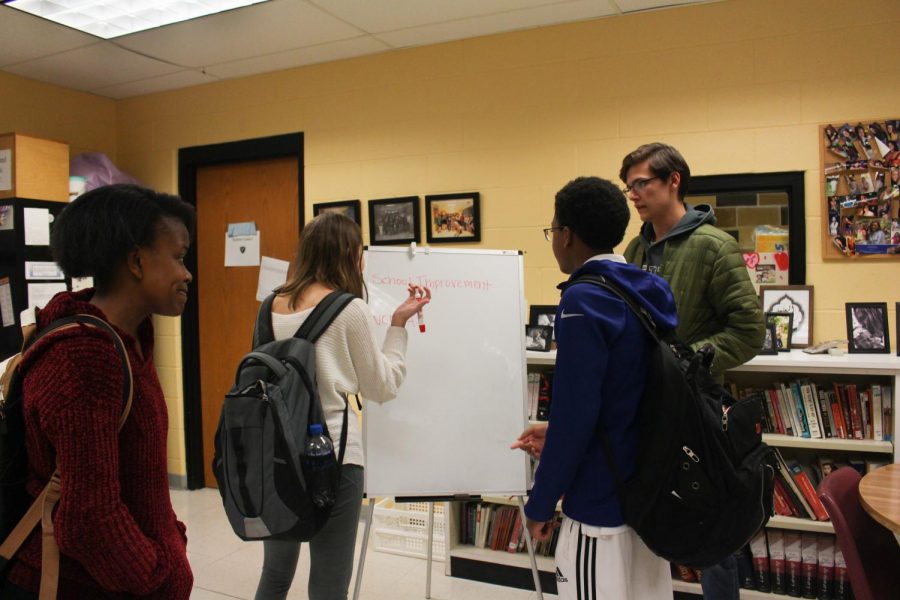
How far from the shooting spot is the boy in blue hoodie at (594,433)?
1300 millimetres

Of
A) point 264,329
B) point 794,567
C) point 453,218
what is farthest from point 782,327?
point 264,329

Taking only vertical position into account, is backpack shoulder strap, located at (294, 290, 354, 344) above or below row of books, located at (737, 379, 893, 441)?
above

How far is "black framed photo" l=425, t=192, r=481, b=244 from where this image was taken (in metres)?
3.30

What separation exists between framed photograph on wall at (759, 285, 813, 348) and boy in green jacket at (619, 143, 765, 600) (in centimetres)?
84

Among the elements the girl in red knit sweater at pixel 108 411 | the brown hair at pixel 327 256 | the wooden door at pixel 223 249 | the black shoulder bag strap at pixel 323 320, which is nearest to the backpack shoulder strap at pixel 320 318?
the black shoulder bag strap at pixel 323 320

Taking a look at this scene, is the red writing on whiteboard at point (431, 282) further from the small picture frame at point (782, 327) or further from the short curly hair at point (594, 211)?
the small picture frame at point (782, 327)

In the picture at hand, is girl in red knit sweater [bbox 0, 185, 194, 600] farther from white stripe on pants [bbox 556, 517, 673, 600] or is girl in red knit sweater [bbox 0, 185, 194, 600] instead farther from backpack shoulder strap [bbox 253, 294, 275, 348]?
white stripe on pants [bbox 556, 517, 673, 600]

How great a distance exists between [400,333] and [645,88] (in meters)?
1.80

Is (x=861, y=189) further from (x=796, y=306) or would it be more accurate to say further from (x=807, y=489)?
(x=807, y=489)

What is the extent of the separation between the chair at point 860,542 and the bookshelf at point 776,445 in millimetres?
718

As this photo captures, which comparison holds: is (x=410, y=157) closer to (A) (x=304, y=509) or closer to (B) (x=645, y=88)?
(B) (x=645, y=88)

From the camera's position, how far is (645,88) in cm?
294

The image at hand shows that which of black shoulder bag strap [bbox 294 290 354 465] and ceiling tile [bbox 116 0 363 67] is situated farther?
ceiling tile [bbox 116 0 363 67]

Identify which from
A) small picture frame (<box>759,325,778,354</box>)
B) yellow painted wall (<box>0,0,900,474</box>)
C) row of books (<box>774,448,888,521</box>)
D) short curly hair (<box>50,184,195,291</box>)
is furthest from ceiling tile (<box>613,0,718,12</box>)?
short curly hair (<box>50,184,195,291</box>)
